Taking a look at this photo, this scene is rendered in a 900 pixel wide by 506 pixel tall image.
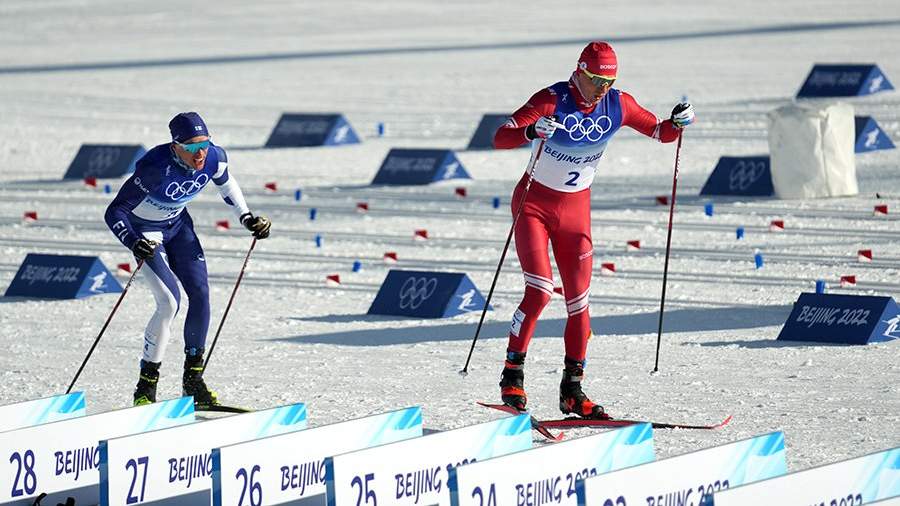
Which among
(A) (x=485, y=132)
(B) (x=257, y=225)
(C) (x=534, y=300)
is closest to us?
(C) (x=534, y=300)

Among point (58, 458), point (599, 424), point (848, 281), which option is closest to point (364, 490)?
point (58, 458)

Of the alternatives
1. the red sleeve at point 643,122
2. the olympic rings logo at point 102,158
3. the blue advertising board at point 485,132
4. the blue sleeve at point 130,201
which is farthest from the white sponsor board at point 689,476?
the blue advertising board at point 485,132

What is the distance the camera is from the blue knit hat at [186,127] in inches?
376

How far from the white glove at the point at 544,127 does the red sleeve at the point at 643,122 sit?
0.52 m

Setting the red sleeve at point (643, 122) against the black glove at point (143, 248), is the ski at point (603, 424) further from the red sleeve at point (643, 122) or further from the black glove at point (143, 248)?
the black glove at point (143, 248)

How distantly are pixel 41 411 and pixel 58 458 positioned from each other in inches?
25.3

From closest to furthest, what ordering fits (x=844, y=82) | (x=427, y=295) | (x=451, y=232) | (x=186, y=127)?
(x=186, y=127) → (x=427, y=295) → (x=451, y=232) → (x=844, y=82)

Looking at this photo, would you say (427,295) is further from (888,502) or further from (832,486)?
(888,502)

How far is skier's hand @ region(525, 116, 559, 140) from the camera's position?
29.8 feet

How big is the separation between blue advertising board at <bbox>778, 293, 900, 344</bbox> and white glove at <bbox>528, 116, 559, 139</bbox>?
11.0ft

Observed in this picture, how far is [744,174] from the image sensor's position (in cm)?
1934

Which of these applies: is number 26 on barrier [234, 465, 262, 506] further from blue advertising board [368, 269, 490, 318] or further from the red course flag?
the red course flag

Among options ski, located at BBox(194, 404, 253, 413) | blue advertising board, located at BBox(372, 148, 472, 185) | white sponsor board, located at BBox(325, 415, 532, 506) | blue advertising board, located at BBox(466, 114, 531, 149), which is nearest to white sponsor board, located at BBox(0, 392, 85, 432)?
ski, located at BBox(194, 404, 253, 413)

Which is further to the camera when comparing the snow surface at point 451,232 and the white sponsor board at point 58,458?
the snow surface at point 451,232
